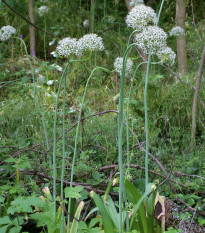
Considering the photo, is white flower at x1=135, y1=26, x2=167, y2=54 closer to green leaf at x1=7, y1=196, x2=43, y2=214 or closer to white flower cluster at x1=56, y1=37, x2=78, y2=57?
white flower cluster at x1=56, y1=37, x2=78, y2=57

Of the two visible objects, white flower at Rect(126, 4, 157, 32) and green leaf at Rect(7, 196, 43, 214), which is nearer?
green leaf at Rect(7, 196, 43, 214)

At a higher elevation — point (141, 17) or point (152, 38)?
point (141, 17)

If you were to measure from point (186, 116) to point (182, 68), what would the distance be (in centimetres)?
124

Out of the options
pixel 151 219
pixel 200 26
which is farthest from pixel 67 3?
pixel 151 219

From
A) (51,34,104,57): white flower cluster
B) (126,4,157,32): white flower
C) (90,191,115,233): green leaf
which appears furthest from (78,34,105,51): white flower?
(90,191,115,233): green leaf

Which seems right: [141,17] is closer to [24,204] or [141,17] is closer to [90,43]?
[90,43]

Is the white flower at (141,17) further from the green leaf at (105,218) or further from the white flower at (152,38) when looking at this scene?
the green leaf at (105,218)

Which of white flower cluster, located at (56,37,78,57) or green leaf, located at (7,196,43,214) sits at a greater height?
white flower cluster, located at (56,37,78,57)

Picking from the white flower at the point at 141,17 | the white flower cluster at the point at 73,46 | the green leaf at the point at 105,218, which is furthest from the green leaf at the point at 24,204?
the white flower at the point at 141,17

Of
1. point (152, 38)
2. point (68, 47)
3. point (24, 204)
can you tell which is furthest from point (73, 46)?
point (24, 204)

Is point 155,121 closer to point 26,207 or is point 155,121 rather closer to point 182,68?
point 182,68

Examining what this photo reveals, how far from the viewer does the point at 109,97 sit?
3.91m

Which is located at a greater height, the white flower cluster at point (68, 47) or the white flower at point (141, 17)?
the white flower at point (141, 17)

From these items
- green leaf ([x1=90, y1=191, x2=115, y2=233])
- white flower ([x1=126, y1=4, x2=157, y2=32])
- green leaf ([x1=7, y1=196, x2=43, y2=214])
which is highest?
white flower ([x1=126, y1=4, x2=157, y2=32])
